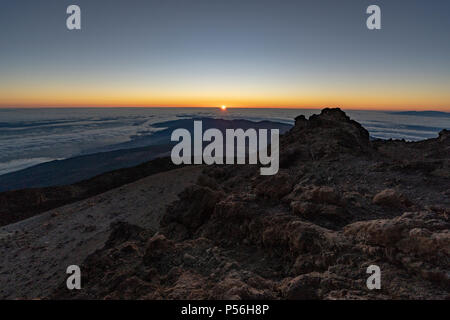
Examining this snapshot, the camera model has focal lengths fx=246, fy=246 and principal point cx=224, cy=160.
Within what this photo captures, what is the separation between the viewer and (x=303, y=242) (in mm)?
4512

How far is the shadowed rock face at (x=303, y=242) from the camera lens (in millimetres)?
3541

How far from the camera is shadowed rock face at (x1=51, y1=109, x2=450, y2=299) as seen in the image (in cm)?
354

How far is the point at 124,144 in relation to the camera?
112 m

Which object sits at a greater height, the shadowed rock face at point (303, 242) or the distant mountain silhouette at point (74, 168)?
the shadowed rock face at point (303, 242)

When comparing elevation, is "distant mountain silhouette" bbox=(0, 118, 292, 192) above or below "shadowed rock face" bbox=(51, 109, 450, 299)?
below

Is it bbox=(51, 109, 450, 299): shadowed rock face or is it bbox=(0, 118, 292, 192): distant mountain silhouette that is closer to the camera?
bbox=(51, 109, 450, 299): shadowed rock face

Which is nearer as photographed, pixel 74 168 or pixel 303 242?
pixel 303 242

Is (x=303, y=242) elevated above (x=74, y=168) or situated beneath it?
elevated above

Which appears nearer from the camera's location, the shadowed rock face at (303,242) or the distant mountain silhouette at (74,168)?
the shadowed rock face at (303,242)
